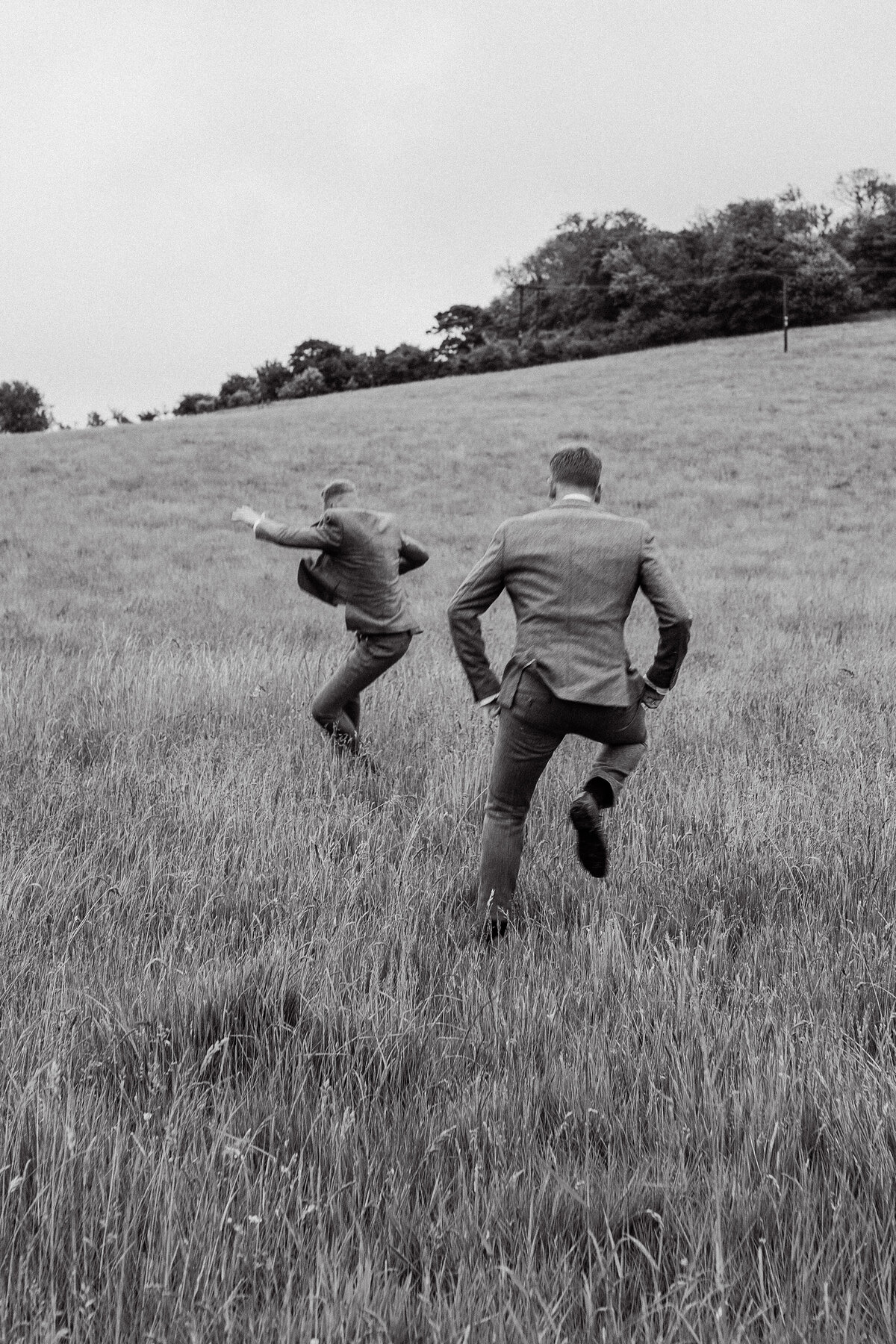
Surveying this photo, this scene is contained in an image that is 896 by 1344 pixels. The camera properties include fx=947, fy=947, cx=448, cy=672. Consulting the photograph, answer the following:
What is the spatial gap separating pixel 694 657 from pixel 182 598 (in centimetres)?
740

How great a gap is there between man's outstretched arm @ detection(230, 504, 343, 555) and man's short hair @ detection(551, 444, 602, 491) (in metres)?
2.31

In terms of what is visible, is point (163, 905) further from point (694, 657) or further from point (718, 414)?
point (718, 414)

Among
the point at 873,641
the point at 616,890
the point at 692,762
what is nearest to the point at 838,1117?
the point at 616,890

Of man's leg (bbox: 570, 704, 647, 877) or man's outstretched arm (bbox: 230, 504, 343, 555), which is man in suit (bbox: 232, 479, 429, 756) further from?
man's leg (bbox: 570, 704, 647, 877)

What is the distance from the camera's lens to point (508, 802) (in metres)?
3.93

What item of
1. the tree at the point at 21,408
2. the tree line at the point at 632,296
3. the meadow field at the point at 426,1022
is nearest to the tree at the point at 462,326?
the tree line at the point at 632,296

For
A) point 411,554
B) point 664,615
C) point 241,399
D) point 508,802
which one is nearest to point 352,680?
point 411,554

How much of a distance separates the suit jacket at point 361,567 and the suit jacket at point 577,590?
2331 mm

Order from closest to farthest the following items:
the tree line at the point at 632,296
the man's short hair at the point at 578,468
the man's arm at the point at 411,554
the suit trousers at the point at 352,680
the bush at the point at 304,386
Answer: the man's short hair at the point at 578,468 → the suit trousers at the point at 352,680 → the man's arm at the point at 411,554 → the tree line at the point at 632,296 → the bush at the point at 304,386

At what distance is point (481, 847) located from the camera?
392cm

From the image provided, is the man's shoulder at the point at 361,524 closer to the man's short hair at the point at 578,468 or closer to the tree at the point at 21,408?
the man's short hair at the point at 578,468

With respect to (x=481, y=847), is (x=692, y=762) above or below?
below

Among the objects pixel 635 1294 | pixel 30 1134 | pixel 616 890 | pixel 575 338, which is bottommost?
pixel 616 890

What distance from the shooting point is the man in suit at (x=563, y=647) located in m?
3.74
